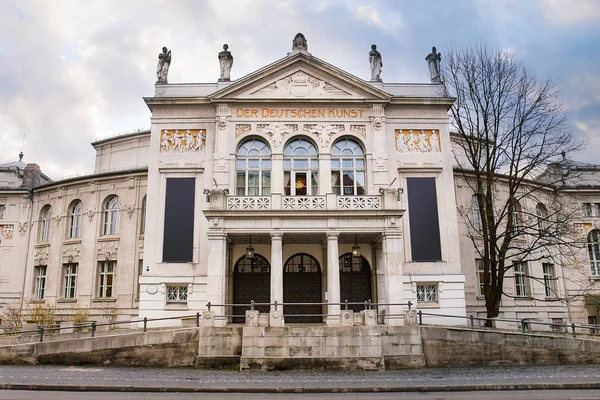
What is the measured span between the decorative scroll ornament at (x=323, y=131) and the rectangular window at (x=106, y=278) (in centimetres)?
1526

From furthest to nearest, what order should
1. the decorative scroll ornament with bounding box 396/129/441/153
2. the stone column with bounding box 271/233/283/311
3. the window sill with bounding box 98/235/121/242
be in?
1. the window sill with bounding box 98/235/121/242
2. the decorative scroll ornament with bounding box 396/129/441/153
3. the stone column with bounding box 271/233/283/311

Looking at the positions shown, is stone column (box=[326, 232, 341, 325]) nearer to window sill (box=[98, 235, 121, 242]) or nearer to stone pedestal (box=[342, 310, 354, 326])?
stone pedestal (box=[342, 310, 354, 326])

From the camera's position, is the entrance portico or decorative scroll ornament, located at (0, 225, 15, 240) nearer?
the entrance portico

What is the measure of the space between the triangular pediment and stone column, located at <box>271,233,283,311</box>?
26.9 feet

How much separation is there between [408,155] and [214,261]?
11810 mm

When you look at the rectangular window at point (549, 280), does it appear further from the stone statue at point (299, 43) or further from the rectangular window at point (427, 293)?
the stone statue at point (299, 43)

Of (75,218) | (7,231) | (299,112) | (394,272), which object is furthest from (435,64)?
(7,231)

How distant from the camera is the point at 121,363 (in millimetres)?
19328

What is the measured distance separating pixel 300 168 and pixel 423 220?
22.7 ft

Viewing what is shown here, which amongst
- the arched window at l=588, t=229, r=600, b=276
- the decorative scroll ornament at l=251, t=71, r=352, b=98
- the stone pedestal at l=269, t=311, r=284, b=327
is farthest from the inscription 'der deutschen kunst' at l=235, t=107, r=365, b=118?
the arched window at l=588, t=229, r=600, b=276

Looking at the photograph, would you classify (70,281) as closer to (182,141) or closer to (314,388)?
(182,141)

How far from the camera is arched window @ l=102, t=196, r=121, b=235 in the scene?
32.1 metres

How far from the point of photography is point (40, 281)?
33312 mm

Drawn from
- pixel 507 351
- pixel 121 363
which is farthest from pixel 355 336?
pixel 121 363
